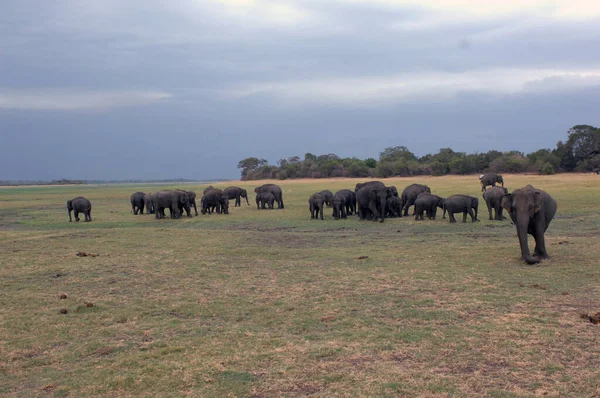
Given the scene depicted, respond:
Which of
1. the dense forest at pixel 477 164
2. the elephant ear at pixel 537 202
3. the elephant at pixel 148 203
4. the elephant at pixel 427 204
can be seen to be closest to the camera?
the elephant ear at pixel 537 202

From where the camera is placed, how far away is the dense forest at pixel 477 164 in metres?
56.9

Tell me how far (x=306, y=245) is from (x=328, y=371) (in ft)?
38.3

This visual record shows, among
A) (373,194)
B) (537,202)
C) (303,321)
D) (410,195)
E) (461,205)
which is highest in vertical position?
(537,202)

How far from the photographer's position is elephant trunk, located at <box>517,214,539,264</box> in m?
12.6

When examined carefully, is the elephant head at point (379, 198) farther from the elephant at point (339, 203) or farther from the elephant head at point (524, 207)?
the elephant head at point (524, 207)

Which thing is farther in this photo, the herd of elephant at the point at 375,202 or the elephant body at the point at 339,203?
the elephant body at the point at 339,203

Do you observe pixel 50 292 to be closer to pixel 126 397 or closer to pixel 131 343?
pixel 131 343

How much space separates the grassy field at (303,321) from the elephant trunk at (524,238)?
23 cm

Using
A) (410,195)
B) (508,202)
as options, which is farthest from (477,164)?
(508,202)

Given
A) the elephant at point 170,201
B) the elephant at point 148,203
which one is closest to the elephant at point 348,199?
the elephant at point 170,201

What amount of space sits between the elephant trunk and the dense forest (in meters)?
46.5

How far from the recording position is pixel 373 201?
2578 cm

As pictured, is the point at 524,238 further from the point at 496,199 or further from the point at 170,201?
the point at 170,201

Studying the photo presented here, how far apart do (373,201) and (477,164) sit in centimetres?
4654
